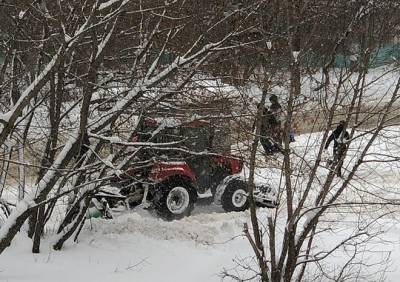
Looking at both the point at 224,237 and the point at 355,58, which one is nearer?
the point at 355,58

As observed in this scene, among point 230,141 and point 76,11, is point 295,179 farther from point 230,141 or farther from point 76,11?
point 76,11

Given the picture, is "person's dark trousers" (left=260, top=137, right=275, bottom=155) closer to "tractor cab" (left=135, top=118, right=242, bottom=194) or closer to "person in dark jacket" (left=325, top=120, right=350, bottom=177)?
"tractor cab" (left=135, top=118, right=242, bottom=194)

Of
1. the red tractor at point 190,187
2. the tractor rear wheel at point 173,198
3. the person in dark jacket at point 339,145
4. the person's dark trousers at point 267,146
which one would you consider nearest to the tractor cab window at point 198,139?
the red tractor at point 190,187

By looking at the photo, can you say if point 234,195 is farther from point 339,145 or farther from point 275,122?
point 339,145

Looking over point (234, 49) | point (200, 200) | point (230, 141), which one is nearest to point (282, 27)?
point (234, 49)

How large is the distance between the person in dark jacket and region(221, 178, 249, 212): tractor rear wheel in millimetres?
4187

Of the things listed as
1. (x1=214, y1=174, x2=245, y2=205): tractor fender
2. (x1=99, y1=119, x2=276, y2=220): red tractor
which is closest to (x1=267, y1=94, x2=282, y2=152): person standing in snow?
(x1=99, y1=119, x2=276, y2=220): red tractor

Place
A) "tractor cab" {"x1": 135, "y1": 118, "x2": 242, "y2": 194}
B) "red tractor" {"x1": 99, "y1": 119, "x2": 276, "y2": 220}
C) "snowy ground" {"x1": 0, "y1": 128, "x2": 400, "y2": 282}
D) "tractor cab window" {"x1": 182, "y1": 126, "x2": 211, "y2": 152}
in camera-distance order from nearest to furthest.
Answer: "snowy ground" {"x1": 0, "y1": 128, "x2": 400, "y2": 282}
"tractor cab" {"x1": 135, "y1": 118, "x2": 242, "y2": 194}
"tractor cab window" {"x1": 182, "y1": 126, "x2": 211, "y2": 152}
"red tractor" {"x1": 99, "y1": 119, "x2": 276, "y2": 220}

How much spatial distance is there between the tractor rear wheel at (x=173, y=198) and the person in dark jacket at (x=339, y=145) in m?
4.38

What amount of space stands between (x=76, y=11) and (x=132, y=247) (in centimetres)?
371

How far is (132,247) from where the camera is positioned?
8.92m

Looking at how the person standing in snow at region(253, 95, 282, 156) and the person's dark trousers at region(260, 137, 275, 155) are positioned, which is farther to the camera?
the person's dark trousers at region(260, 137, 275, 155)

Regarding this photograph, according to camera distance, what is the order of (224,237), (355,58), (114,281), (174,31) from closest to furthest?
(355,58) < (114,281) < (174,31) < (224,237)

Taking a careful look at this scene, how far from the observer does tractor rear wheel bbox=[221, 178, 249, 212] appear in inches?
436
